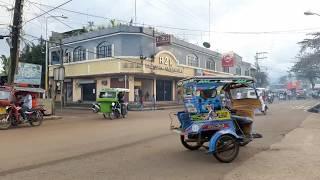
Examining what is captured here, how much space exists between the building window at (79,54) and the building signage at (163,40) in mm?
8345

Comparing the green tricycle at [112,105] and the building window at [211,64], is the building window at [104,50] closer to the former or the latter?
the green tricycle at [112,105]

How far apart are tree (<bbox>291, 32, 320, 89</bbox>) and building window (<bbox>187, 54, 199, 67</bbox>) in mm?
18186

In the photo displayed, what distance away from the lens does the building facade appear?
135ft

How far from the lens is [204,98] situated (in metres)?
10.8

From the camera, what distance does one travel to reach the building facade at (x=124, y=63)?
135 ft

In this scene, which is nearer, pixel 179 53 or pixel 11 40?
pixel 11 40

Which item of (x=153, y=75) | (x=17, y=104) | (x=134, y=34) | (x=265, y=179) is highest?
(x=134, y=34)

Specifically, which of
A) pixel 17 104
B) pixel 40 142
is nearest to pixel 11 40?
pixel 17 104

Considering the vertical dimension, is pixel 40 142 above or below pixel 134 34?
below

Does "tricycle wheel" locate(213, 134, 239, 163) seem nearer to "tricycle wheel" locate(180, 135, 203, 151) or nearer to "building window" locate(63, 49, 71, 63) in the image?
"tricycle wheel" locate(180, 135, 203, 151)

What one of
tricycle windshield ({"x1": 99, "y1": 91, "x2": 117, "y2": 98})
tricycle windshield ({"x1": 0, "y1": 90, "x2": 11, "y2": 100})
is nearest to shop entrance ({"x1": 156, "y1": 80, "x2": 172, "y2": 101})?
tricycle windshield ({"x1": 99, "y1": 91, "x2": 117, "y2": 98})

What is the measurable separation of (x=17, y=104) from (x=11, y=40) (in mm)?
5354

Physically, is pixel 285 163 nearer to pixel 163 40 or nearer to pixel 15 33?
pixel 15 33

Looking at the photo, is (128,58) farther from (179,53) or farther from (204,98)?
(204,98)
